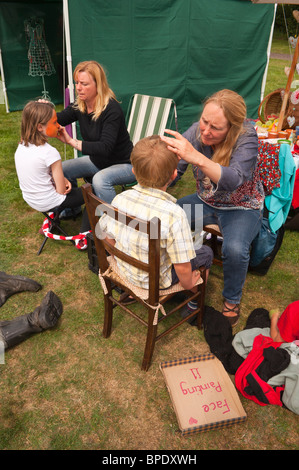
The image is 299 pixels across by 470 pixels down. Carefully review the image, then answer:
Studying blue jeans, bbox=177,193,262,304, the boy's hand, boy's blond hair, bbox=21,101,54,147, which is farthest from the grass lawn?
boy's blond hair, bbox=21,101,54,147

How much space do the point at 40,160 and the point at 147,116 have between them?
2256mm

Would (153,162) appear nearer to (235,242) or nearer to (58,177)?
(235,242)

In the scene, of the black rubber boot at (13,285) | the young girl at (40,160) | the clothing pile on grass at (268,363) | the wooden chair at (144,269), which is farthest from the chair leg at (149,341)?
the young girl at (40,160)

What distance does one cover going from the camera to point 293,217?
3.62 meters

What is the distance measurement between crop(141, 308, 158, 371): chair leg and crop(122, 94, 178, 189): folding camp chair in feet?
8.94

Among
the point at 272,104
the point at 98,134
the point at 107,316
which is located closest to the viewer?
the point at 107,316

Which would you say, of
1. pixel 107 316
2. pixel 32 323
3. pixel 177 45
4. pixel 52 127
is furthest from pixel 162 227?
pixel 177 45

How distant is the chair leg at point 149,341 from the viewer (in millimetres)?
2012

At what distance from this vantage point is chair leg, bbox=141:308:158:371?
201 centimetres

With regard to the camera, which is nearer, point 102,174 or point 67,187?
point 67,187

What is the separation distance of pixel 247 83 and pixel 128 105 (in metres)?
2.62

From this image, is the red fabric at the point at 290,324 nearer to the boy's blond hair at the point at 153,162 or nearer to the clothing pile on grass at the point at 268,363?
the clothing pile on grass at the point at 268,363

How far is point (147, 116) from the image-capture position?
4.65 meters
